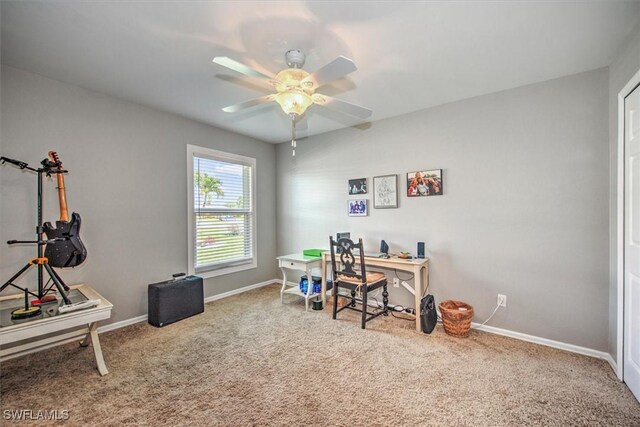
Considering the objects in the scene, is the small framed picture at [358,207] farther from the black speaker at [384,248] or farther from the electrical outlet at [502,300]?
the electrical outlet at [502,300]

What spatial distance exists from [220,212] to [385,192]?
2.32 meters

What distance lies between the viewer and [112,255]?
2.85m

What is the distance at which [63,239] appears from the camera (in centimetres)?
223

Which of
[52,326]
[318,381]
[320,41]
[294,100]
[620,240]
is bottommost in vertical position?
[318,381]

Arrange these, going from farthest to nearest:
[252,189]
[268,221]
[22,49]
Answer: [268,221] < [252,189] < [22,49]

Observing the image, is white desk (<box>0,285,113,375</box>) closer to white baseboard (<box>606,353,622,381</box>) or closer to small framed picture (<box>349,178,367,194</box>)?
small framed picture (<box>349,178,367,194</box>)

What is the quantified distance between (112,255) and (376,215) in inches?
120

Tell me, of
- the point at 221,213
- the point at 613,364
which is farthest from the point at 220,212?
the point at 613,364

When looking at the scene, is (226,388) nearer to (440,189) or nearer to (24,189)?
(24,189)

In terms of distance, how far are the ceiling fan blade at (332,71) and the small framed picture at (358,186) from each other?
206 centimetres

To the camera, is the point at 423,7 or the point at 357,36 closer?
the point at 423,7

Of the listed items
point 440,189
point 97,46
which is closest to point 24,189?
point 97,46

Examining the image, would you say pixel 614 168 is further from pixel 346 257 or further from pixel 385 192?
pixel 346 257

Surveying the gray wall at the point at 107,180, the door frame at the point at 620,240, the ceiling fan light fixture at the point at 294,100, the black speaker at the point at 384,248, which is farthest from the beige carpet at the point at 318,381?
the ceiling fan light fixture at the point at 294,100
